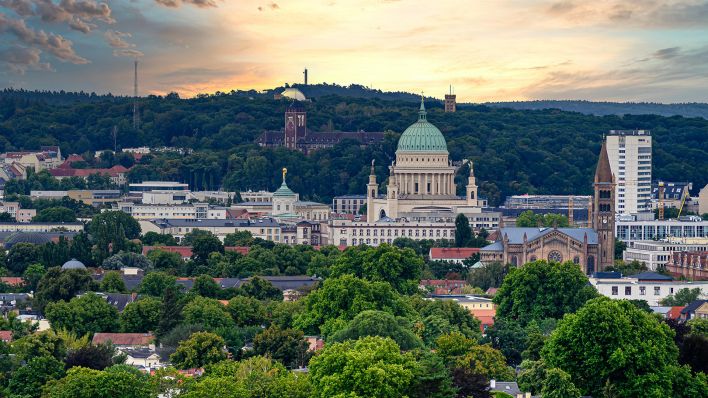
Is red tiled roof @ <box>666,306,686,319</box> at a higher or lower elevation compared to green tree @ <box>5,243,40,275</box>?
lower

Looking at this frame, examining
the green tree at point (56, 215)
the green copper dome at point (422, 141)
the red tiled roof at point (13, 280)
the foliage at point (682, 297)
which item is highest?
the green copper dome at point (422, 141)

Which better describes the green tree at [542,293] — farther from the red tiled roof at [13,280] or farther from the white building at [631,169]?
the white building at [631,169]

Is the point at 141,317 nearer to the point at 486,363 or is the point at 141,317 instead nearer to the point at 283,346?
the point at 283,346

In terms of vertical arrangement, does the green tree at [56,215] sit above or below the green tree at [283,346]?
above

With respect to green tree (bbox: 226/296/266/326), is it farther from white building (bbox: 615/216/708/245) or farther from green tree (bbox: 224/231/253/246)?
white building (bbox: 615/216/708/245)

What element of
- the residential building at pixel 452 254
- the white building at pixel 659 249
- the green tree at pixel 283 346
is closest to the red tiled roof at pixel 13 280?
the residential building at pixel 452 254

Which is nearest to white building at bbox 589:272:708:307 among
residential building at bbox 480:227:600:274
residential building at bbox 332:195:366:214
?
residential building at bbox 480:227:600:274

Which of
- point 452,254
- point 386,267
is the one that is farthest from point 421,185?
point 386,267
